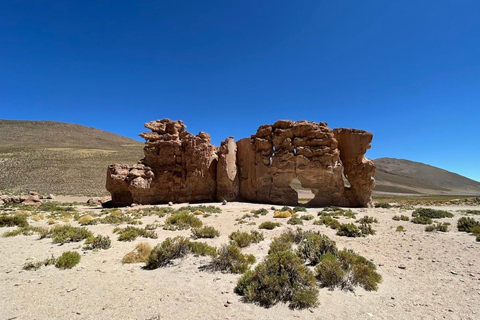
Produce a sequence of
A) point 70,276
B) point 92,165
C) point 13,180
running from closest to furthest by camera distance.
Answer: point 70,276
point 13,180
point 92,165

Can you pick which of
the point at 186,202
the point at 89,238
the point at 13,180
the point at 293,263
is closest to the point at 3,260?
the point at 89,238

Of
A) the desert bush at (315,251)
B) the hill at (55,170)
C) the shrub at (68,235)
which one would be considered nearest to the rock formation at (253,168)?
the shrub at (68,235)

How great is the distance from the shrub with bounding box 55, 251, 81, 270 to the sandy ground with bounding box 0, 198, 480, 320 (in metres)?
0.14

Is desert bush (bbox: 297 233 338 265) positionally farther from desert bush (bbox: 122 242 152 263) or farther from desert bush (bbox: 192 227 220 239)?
desert bush (bbox: 122 242 152 263)

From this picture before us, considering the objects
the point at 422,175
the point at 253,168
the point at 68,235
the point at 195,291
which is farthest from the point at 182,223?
the point at 422,175

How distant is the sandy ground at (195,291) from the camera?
3.97 meters

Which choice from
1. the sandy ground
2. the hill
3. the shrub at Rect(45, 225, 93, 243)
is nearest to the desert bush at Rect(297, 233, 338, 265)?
the sandy ground

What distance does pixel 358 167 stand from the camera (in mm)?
22469

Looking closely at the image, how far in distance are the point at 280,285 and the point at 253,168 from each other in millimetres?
20124

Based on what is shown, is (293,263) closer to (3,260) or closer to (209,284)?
(209,284)

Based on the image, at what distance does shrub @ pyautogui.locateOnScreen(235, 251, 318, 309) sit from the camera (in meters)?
4.29

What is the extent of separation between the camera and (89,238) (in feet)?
27.0

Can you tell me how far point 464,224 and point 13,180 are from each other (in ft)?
210

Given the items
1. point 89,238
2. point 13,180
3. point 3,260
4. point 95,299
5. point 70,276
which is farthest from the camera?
point 13,180
